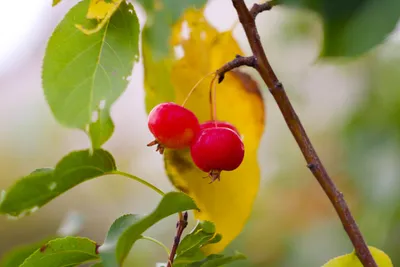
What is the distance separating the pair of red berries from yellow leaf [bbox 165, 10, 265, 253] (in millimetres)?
44

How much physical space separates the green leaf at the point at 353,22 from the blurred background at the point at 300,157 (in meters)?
0.02

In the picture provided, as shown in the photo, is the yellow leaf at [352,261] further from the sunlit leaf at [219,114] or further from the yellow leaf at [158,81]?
the yellow leaf at [158,81]

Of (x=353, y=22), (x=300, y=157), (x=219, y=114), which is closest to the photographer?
(x=353, y=22)

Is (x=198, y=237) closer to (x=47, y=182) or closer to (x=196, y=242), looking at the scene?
(x=196, y=242)

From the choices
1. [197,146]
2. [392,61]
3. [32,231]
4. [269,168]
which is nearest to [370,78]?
[392,61]

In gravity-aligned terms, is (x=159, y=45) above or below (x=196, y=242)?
above

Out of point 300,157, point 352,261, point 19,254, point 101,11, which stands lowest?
point 352,261

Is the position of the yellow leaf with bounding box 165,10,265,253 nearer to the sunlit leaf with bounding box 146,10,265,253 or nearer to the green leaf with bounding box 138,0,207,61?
the sunlit leaf with bounding box 146,10,265,253

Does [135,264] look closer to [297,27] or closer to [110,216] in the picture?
[110,216]

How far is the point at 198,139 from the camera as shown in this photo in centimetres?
51

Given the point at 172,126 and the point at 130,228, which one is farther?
the point at 172,126

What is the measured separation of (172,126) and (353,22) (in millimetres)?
174

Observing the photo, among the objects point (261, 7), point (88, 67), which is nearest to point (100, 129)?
point (88, 67)

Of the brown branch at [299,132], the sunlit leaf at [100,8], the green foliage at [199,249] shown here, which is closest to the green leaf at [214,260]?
the green foliage at [199,249]
